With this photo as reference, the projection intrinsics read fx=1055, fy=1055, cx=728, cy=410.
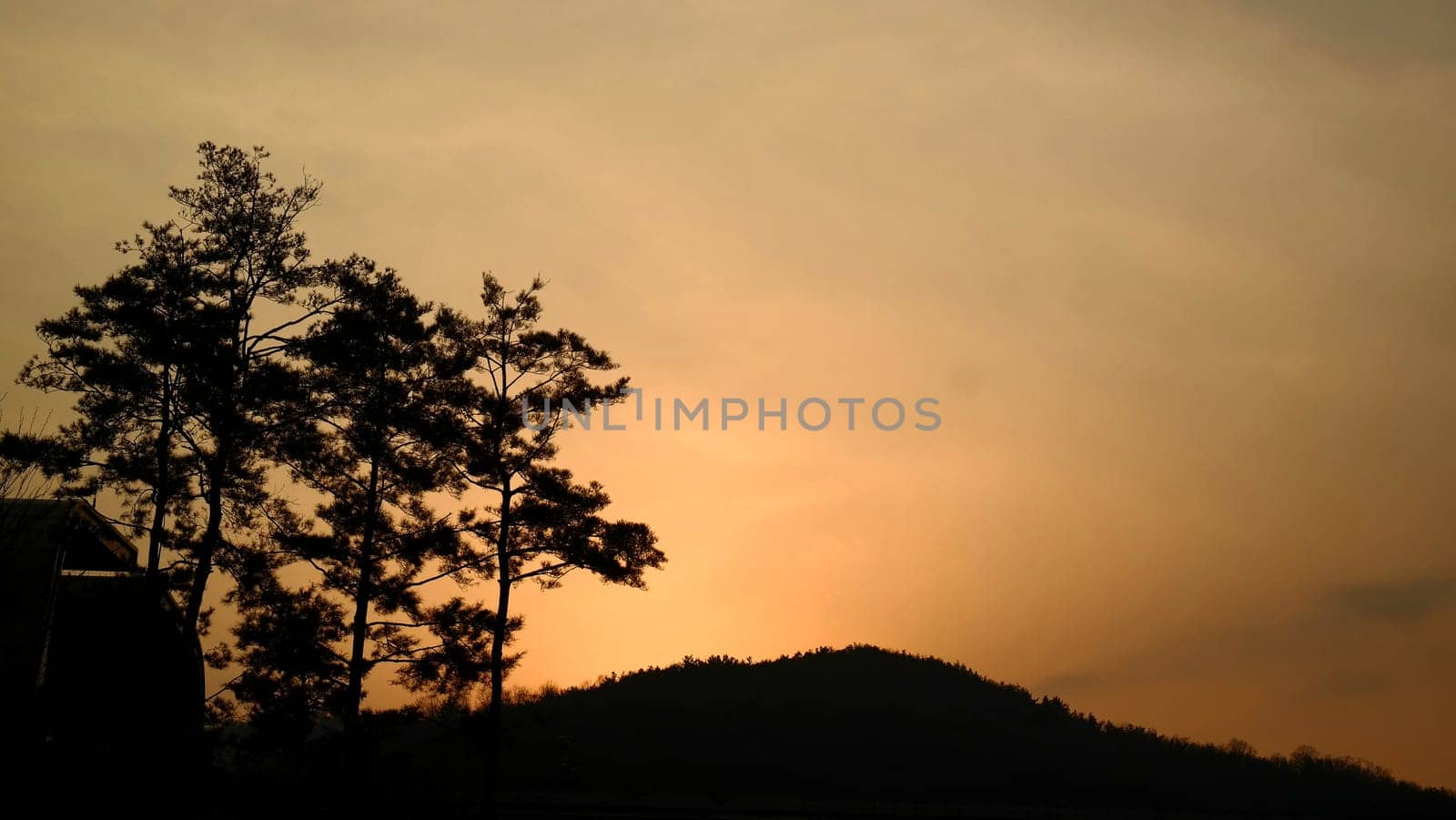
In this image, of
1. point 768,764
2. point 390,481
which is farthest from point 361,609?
point 768,764

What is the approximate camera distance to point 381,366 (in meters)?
30.6

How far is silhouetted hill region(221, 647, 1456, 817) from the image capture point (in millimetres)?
56812

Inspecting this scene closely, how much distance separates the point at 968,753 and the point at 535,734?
28.3m

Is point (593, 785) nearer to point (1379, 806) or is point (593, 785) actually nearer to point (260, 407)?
point (260, 407)

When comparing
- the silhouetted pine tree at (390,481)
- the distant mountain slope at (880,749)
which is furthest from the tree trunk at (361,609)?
the distant mountain slope at (880,749)

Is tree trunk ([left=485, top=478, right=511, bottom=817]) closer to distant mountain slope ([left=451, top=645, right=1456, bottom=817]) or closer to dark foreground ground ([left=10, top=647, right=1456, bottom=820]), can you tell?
dark foreground ground ([left=10, top=647, right=1456, bottom=820])

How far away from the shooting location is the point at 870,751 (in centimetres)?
6675

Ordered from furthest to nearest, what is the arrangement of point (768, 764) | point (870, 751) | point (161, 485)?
1. point (870, 751)
2. point (768, 764)
3. point (161, 485)

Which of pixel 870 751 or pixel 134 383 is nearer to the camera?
pixel 134 383

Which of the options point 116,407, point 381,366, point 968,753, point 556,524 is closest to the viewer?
point 116,407

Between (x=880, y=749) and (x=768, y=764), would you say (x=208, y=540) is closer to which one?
(x=768, y=764)

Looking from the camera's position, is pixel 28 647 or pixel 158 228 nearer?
pixel 158 228

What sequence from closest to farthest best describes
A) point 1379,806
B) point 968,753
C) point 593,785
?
point 593,785, point 968,753, point 1379,806

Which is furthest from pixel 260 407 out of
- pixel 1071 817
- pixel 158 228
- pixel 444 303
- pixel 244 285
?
pixel 1071 817
